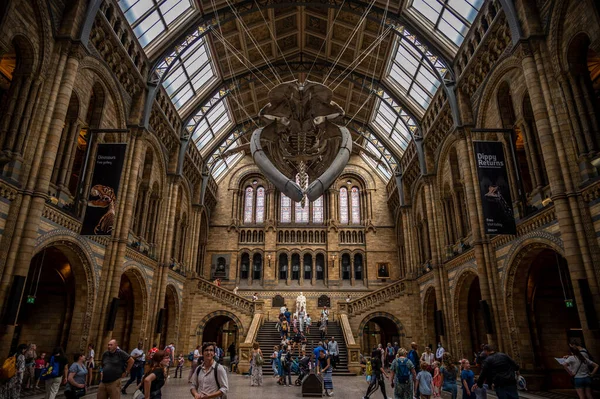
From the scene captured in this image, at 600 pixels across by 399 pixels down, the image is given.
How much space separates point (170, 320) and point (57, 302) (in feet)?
24.6

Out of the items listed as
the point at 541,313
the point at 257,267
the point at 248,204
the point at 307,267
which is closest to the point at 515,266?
the point at 541,313

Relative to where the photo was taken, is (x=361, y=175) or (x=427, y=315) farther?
(x=361, y=175)

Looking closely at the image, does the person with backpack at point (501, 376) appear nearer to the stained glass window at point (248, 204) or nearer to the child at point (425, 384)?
the child at point (425, 384)

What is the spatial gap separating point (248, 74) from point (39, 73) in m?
14.6

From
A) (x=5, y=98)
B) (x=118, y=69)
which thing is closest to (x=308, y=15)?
(x=118, y=69)

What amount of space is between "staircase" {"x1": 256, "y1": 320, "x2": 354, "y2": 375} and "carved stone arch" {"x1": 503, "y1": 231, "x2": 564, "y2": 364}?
24.9 feet

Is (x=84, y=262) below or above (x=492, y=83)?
below

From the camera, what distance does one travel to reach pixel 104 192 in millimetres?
11742

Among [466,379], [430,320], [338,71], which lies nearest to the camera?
[466,379]

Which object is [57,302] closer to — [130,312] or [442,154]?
[130,312]

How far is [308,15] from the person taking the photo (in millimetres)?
20938

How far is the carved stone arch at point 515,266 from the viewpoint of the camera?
36.8 feet

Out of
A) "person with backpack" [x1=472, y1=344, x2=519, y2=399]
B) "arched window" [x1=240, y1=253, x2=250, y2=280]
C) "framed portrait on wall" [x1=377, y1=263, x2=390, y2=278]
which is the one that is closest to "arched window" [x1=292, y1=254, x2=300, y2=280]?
"arched window" [x1=240, y1=253, x2=250, y2=280]

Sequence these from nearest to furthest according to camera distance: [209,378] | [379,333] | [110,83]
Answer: [209,378]
[110,83]
[379,333]
